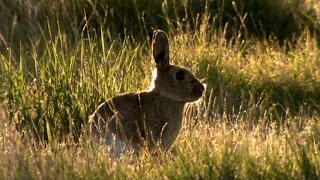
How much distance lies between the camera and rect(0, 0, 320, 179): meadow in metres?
6.48

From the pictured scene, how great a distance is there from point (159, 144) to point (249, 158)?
86 centimetres

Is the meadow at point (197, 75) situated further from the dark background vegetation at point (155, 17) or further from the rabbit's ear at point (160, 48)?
the rabbit's ear at point (160, 48)

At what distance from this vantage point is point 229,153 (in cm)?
648

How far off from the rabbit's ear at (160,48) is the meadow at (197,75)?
0.53m

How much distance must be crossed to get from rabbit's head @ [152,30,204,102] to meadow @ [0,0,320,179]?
0.88ft

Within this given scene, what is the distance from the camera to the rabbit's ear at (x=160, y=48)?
24.9ft

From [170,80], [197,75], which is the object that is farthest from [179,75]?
[197,75]

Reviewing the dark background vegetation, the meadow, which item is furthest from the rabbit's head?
Answer: the dark background vegetation

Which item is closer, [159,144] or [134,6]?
[159,144]

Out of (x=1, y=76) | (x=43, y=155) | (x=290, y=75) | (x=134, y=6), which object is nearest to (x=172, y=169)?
(x=43, y=155)

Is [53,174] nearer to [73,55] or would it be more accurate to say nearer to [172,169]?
[172,169]

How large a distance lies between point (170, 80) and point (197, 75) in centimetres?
197

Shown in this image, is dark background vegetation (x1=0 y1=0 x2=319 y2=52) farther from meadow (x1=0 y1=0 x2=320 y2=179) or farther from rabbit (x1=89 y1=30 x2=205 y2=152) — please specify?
rabbit (x1=89 y1=30 x2=205 y2=152)

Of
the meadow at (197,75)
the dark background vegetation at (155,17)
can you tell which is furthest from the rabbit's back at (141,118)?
the dark background vegetation at (155,17)
